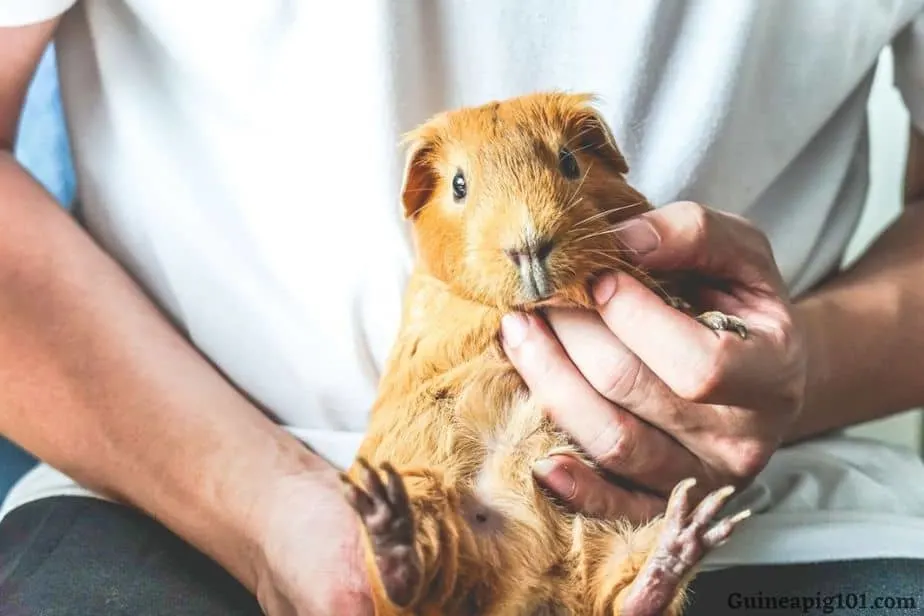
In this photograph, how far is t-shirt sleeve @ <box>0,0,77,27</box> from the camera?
108cm

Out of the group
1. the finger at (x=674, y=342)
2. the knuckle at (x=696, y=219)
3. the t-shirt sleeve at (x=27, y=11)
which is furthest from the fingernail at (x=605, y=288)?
the t-shirt sleeve at (x=27, y=11)

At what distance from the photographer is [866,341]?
132cm

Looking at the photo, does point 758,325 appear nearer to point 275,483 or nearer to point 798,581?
point 798,581

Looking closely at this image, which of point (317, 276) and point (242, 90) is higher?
point (242, 90)

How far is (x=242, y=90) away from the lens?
46.8 inches

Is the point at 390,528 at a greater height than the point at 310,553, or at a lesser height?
greater

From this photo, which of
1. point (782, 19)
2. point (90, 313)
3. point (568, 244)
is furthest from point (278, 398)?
point (782, 19)

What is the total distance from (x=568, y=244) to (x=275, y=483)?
51 centimetres

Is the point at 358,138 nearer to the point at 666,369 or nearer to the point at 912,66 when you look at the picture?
the point at 666,369

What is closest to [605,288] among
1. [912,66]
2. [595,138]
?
[595,138]

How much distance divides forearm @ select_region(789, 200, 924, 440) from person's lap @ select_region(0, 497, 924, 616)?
0.27m

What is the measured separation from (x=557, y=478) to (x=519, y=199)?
0.98ft

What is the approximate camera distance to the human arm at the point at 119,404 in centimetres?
114

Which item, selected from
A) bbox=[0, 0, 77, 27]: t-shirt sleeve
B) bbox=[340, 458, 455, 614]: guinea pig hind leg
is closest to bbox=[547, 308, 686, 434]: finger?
bbox=[340, 458, 455, 614]: guinea pig hind leg
